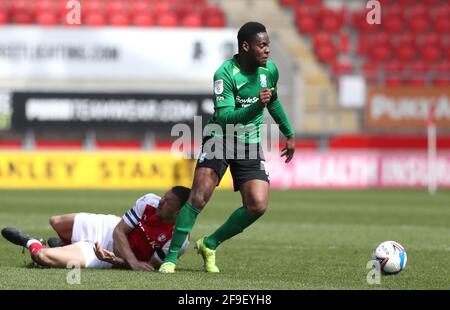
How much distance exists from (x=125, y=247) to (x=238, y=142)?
131cm

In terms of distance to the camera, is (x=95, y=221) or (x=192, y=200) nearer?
(x=192, y=200)

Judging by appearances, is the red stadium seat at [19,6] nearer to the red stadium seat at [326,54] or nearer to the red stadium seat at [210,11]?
the red stadium seat at [210,11]

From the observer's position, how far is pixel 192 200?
903 cm

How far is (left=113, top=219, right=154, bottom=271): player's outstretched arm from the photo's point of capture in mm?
9289

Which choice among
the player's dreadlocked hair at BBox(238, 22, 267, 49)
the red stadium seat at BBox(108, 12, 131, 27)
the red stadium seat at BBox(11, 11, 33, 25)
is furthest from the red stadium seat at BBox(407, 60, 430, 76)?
the player's dreadlocked hair at BBox(238, 22, 267, 49)

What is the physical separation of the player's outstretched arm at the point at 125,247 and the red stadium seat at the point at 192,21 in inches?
811

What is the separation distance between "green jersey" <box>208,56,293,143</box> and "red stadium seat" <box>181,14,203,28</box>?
20.4 metres

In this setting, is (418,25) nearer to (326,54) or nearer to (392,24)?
(392,24)

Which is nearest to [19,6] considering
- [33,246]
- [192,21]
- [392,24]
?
[192,21]
